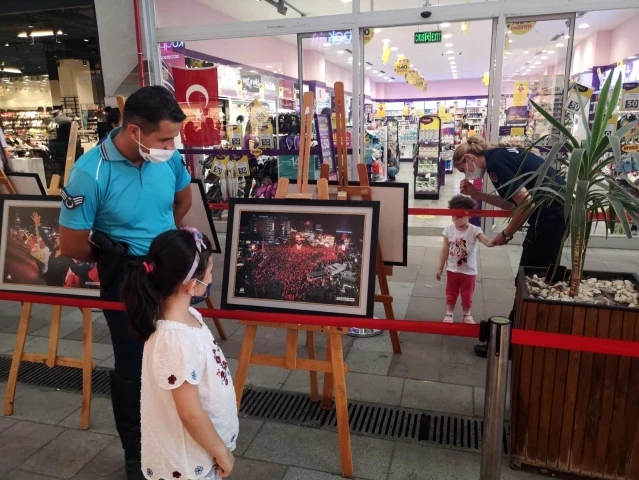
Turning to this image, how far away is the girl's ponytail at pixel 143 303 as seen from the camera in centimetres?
147

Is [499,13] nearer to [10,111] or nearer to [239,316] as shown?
[239,316]

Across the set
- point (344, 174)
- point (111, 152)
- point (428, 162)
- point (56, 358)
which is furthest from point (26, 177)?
point (428, 162)

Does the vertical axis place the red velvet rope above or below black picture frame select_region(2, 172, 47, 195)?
below

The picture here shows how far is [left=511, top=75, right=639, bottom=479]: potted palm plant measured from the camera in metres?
2.16

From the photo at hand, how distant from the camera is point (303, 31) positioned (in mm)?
6598

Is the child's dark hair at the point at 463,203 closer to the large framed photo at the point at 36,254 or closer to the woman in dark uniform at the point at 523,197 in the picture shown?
the woman in dark uniform at the point at 523,197

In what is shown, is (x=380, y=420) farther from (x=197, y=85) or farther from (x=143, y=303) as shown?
(x=197, y=85)

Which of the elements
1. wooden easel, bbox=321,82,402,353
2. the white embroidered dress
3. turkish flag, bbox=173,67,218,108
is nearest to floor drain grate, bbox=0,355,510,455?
wooden easel, bbox=321,82,402,353

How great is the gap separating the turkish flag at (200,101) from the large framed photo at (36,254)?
4.69m

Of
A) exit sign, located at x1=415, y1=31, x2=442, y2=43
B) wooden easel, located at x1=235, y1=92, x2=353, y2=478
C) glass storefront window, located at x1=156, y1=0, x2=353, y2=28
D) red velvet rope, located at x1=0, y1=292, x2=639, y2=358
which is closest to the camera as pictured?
red velvet rope, located at x1=0, y1=292, x2=639, y2=358

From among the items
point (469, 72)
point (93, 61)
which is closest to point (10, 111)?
point (93, 61)

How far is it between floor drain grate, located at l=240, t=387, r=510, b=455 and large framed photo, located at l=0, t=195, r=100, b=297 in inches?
51.6

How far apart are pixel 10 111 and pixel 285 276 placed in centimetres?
868

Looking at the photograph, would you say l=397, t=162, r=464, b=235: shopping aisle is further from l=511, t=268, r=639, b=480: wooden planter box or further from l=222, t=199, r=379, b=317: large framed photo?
l=511, t=268, r=639, b=480: wooden planter box
